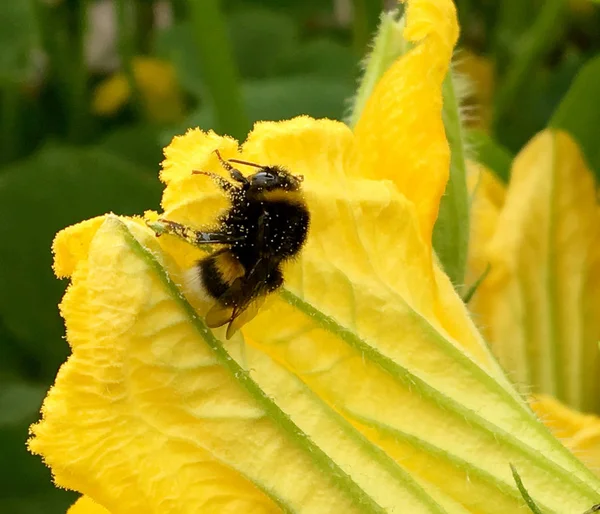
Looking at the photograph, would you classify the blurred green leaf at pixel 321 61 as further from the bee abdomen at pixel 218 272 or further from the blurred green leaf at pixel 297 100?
the bee abdomen at pixel 218 272

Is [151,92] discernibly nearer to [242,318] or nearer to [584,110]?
[584,110]

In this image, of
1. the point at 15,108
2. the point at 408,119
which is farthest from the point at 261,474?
the point at 15,108

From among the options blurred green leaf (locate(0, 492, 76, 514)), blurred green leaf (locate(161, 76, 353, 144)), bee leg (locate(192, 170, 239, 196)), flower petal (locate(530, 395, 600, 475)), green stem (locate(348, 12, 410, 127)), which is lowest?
blurred green leaf (locate(0, 492, 76, 514))

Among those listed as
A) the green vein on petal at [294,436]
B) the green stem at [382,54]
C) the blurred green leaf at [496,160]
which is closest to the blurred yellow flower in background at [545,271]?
the blurred green leaf at [496,160]

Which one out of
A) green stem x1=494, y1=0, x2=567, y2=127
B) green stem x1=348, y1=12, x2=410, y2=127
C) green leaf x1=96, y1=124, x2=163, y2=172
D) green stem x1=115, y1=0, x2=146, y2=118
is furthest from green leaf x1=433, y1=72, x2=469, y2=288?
green stem x1=115, y1=0, x2=146, y2=118

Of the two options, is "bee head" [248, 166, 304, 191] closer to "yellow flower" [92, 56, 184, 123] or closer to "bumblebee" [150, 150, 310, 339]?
"bumblebee" [150, 150, 310, 339]
